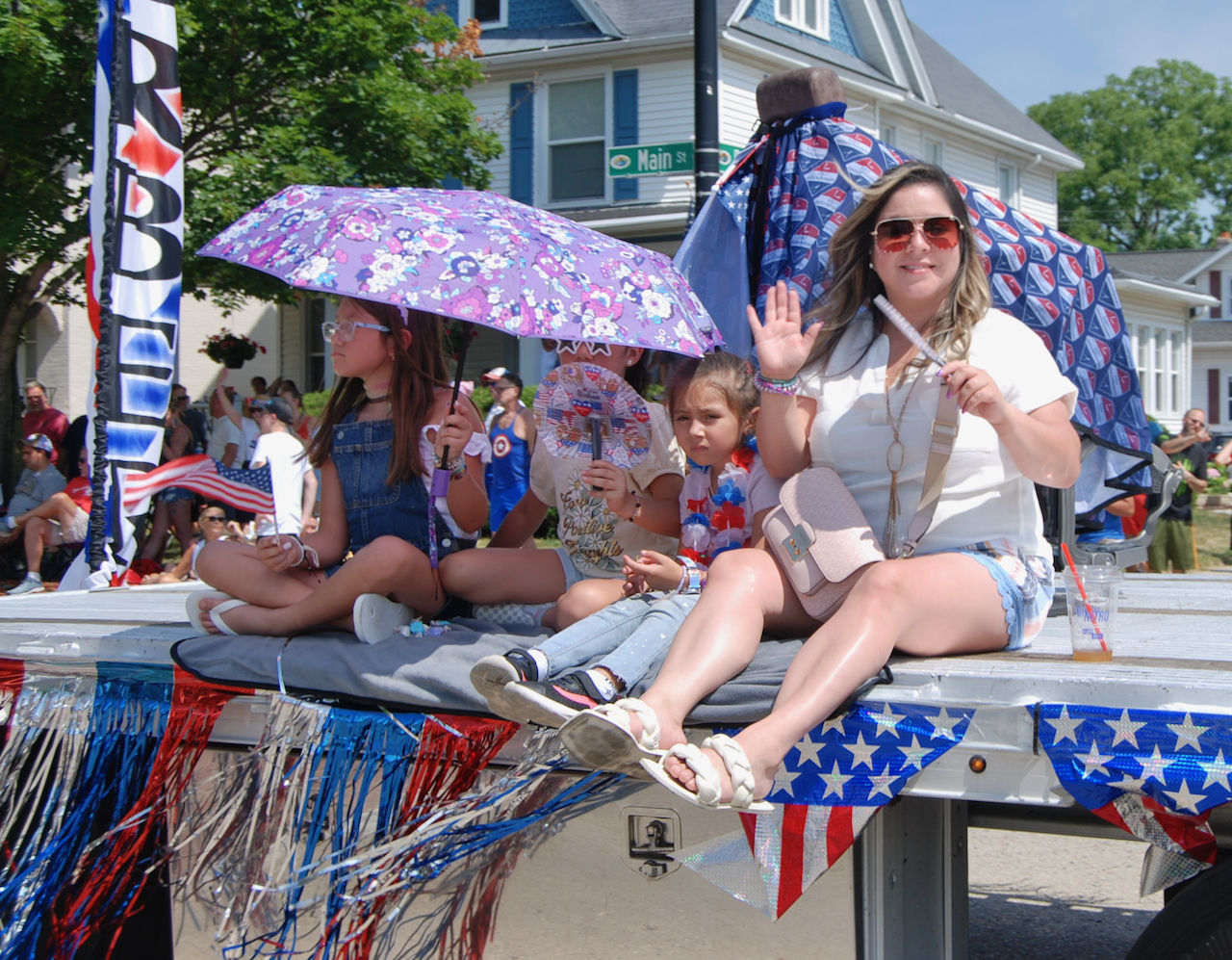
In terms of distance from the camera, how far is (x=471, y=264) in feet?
9.12

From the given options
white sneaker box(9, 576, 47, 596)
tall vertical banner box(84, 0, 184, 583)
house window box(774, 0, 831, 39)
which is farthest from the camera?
house window box(774, 0, 831, 39)

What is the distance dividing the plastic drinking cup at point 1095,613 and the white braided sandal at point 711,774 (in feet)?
2.58

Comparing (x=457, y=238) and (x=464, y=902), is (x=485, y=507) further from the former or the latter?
(x=464, y=902)

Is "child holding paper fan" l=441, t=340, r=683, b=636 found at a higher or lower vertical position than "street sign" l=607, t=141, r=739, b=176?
lower

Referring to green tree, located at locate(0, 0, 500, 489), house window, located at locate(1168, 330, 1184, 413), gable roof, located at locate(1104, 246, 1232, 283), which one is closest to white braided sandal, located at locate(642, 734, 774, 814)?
green tree, located at locate(0, 0, 500, 489)

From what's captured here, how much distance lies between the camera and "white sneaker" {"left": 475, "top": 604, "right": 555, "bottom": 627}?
11.0ft

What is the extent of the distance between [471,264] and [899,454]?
112 cm

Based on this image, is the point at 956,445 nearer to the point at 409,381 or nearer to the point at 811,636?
the point at 811,636

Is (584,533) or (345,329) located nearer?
(345,329)

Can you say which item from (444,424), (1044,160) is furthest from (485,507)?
(1044,160)

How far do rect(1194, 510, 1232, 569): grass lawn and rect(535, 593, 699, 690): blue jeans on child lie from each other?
34.7 ft

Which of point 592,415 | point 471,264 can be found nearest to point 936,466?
point 592,415

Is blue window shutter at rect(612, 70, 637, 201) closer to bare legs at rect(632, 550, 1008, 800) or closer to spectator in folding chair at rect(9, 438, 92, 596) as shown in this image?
spectator in folding chair at rect(9, 438, 92, 596)

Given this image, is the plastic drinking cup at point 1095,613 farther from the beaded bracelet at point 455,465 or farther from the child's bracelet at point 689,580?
the beaded bracelet at point 455,465
